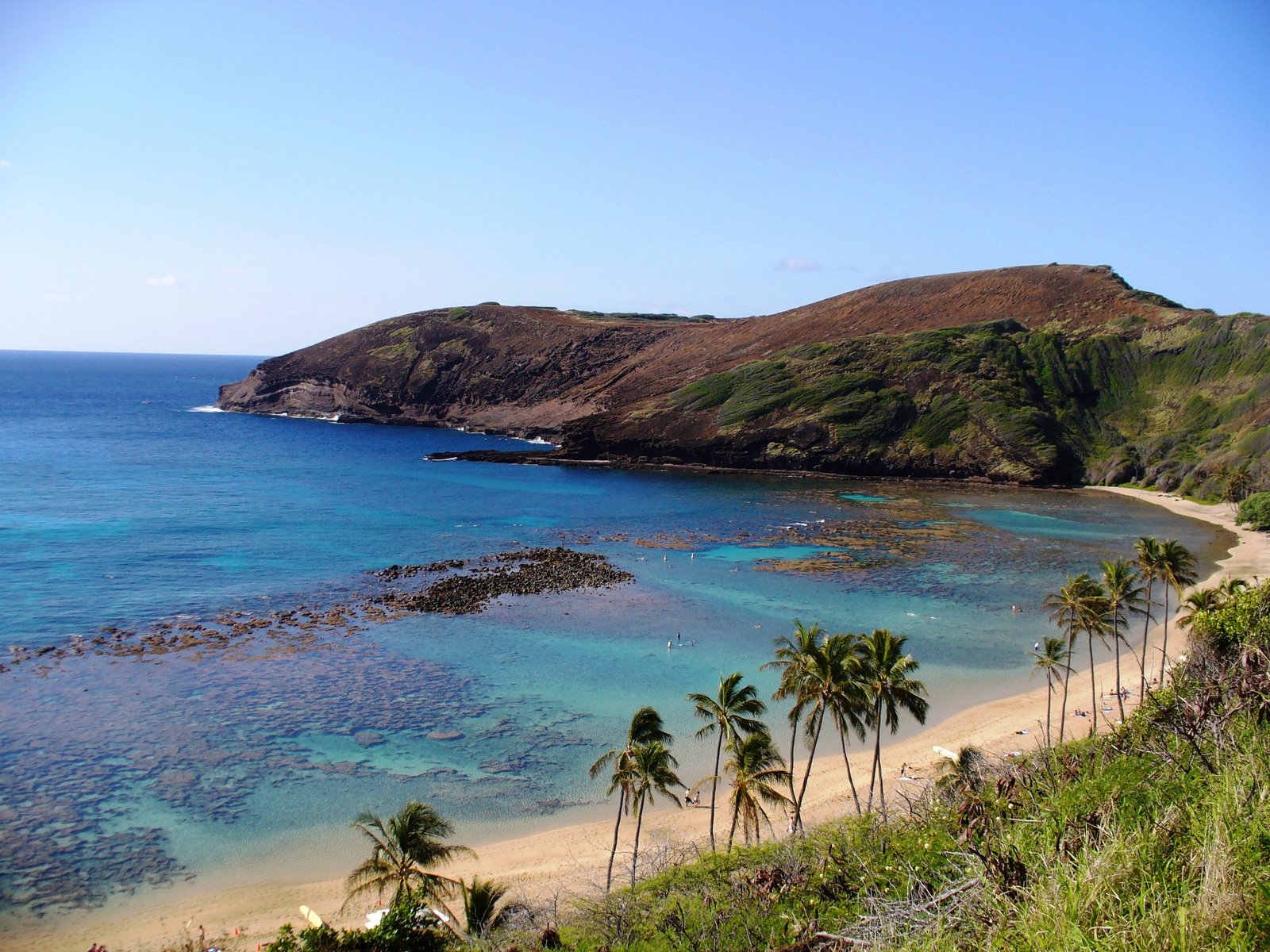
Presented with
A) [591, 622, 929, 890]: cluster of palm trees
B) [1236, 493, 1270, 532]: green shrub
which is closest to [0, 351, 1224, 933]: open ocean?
[1236, 493, 1270, 532]: green shrub

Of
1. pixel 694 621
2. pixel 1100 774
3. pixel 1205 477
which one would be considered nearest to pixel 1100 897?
pixel 1100 774

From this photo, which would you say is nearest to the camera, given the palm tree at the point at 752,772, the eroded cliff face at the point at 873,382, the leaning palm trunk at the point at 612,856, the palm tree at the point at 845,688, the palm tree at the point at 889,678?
the leaning palm trunk at the point at 612,856

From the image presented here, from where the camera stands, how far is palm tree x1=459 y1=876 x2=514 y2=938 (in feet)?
71.3

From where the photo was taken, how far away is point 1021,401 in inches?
4638

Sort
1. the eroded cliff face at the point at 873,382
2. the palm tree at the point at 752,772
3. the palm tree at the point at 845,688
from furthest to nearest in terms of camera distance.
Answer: the eroded cliff face at the point at 873,382, the palm tree at the point at 845,688, the palm tree at the point at 752,772

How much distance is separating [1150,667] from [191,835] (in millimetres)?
46586

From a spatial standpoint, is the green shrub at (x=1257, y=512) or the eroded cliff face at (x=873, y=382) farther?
the eroded cliff face at (x=873, y=382)

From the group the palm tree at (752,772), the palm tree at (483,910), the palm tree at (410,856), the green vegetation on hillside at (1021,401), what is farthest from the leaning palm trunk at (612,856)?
the green vegetation on hillside at (1021,401)

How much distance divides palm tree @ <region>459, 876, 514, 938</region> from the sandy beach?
2.54 m

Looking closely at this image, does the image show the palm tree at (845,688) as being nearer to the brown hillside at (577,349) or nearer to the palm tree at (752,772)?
the palm tree at (752,772)

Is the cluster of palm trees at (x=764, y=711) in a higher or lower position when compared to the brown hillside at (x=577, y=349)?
lower

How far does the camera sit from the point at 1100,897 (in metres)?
10.1

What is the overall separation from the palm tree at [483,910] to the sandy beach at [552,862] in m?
2.54

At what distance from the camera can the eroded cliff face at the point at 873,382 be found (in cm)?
11519
